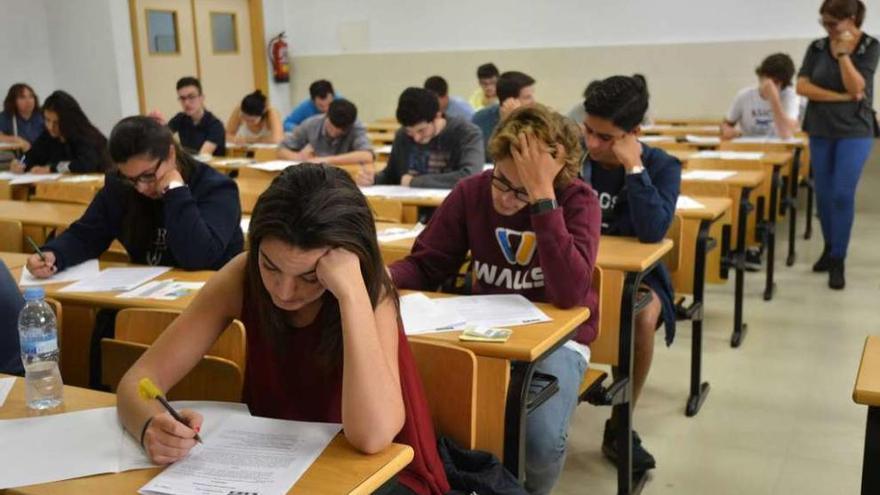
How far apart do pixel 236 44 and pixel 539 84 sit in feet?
12.9

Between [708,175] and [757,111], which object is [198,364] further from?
[757,111]

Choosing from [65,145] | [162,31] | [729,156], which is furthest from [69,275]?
[162,31]

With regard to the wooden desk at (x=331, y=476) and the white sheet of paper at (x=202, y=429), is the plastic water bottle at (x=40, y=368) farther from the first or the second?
the wooden desk at (x=331, y=476)

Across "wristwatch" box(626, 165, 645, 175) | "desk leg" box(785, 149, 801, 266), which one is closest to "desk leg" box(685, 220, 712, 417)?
"wristwatch" box(626, 165, 645, 175)

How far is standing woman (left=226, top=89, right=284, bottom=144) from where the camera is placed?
720 cm

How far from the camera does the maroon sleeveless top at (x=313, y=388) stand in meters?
1.53

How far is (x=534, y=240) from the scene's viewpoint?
7.70 feet

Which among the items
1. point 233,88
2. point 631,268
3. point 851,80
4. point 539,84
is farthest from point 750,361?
point 233,88

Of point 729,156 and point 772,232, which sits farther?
point 729,156

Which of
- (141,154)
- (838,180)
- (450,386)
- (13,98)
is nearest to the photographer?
(450,386)

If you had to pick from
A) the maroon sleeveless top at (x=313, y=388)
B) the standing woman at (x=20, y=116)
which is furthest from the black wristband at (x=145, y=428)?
the standing woman at (x=20, y=116)

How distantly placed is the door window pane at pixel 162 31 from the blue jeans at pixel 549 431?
28.0ft

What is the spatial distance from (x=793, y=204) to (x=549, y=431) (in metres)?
4.22

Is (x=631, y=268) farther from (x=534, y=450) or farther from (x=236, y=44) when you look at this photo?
(x=236, y=44)
